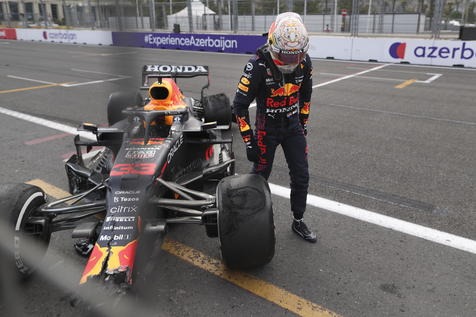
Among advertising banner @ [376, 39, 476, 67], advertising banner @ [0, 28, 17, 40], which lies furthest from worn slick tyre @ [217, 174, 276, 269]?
advertising banner @ [0, 28, 17, 40]

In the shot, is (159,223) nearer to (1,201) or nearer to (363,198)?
(1,201)

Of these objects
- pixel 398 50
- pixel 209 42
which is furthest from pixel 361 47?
pixel 209 42

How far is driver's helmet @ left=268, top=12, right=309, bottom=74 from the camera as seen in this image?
2982mm

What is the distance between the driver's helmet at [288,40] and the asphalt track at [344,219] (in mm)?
1123

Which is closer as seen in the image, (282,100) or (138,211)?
(138,211)

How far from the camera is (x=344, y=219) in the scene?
3.89 metres

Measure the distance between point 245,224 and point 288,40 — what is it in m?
1.36

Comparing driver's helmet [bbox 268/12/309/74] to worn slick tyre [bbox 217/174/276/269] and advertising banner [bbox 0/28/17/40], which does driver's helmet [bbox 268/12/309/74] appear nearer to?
worn slick tyre [bbox 217/174/276/269]

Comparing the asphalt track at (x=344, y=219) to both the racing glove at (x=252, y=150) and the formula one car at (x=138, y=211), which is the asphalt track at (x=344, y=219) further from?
the racing glove at (x=252, y=150)

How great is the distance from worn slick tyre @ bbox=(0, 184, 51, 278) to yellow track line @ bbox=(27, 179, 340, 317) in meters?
0.96

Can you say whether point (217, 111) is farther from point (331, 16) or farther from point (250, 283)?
→ point (331, 16)

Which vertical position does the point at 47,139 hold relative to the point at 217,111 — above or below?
below

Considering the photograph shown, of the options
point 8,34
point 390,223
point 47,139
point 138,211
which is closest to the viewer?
point 138,211

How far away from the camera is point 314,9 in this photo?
75.9 ft
